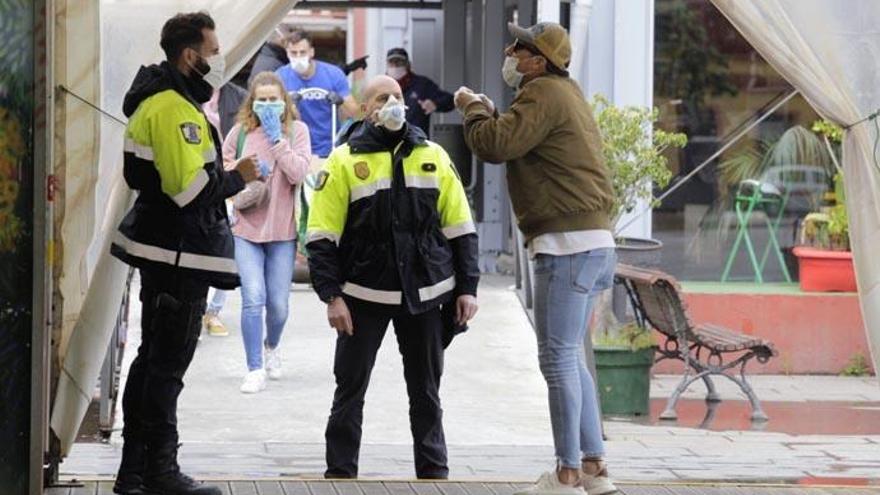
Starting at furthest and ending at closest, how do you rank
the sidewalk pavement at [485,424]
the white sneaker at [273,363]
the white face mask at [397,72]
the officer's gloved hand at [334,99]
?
the white face mask at [397,72], the officer's gloved hand at [334,99], the white sneaker at [273,363], the sidewalk pavement at [485,424]

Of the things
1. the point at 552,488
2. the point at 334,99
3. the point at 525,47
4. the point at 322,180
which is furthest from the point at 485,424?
the point at 334,99

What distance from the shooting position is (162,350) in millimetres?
7309

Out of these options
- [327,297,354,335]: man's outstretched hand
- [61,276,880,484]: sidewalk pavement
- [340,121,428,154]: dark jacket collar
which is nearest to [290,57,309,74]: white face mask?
[61,276,880,484]: sidewalk pavement

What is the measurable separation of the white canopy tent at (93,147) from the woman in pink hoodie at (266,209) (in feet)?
10.0

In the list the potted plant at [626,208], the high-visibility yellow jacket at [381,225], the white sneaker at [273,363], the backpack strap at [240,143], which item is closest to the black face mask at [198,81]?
the high-visibility yellow jacket at [381,225]

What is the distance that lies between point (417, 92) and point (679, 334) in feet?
15.1

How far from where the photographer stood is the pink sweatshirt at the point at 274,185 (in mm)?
11016

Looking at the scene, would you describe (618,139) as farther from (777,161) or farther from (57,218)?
(57,218)

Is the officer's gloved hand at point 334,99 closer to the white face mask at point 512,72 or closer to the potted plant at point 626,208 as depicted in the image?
the potted plant at point 626,208

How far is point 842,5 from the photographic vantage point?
317 inches

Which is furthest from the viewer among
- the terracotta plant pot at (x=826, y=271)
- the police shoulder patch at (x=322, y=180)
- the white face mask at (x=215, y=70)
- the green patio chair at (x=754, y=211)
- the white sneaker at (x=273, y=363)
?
the green patio chair at (x=754, y=211)

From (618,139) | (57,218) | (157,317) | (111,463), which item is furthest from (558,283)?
(618,139)

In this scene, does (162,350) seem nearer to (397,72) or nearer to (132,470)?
(132,470)

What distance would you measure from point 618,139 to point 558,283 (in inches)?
185
